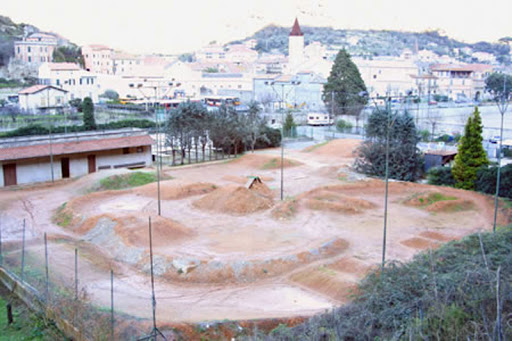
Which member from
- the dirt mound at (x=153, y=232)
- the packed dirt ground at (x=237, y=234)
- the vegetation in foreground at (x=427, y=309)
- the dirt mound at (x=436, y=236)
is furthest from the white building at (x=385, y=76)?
the vegetation in foreground at (x=427, y=309)

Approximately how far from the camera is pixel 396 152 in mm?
37688

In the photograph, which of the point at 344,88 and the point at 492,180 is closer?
the point at 492,180

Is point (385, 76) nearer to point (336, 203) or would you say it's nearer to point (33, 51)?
point (336, 203)

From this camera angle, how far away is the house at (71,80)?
245ft

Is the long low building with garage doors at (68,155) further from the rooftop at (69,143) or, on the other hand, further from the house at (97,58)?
the house at (97,58)

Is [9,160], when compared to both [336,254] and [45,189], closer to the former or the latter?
[45,189]

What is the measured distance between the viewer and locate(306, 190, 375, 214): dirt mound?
2895 centimetres

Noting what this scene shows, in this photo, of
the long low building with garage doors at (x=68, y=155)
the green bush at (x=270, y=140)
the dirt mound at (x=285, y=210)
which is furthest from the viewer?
the green bush at (x=270, y=140)

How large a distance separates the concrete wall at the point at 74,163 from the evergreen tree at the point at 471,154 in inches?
951

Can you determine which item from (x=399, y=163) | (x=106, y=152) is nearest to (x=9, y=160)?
(x=106, y=152)

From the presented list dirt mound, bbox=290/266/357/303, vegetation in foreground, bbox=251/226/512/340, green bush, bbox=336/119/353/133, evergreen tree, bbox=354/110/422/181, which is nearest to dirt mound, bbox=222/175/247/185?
evergreen tree, bbox=354/110/422/181

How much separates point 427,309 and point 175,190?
73.5 feet

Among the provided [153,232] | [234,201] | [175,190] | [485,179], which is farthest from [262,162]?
[153,232]

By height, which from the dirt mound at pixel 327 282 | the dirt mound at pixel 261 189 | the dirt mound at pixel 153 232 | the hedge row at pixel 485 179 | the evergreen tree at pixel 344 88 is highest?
the evergreen tree at pixel 344 88
